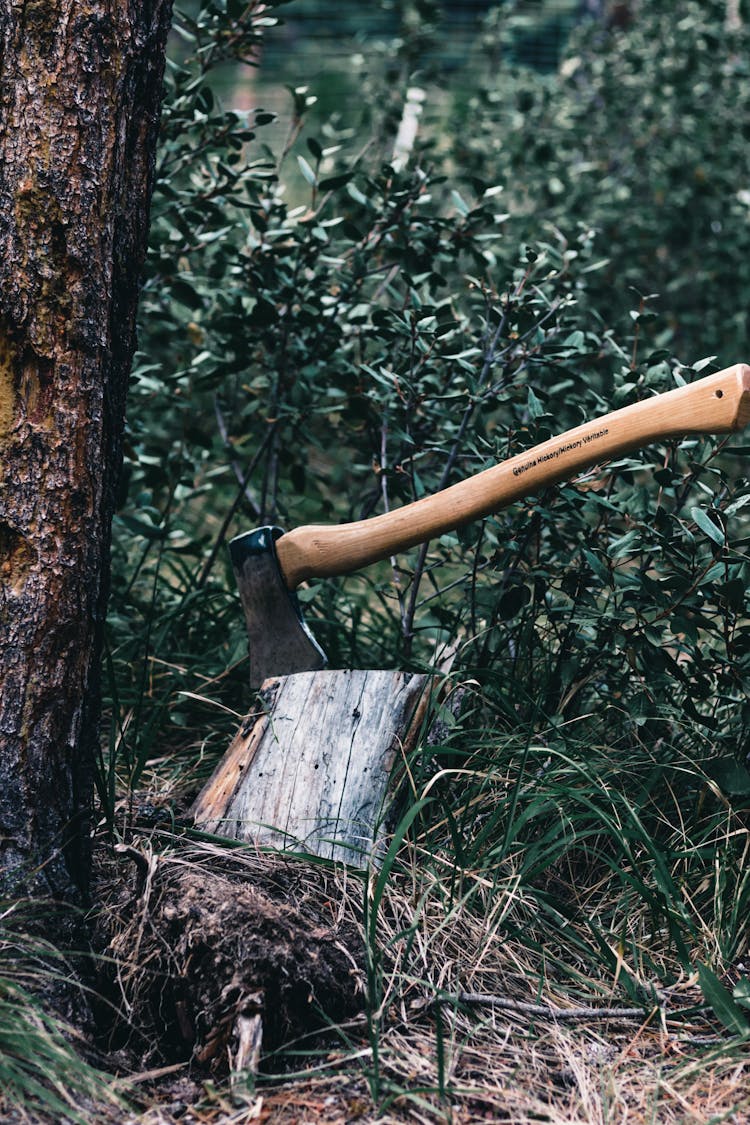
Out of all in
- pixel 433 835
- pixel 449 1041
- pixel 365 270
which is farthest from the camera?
pixel 365 270

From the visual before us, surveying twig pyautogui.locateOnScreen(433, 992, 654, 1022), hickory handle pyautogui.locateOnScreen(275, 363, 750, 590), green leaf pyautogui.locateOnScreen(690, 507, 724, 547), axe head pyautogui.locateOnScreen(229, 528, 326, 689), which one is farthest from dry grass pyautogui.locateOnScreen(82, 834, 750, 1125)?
green leaf pyautogui.locateOnScreen(690, 507, 724, 547)

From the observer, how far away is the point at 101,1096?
1.55 m

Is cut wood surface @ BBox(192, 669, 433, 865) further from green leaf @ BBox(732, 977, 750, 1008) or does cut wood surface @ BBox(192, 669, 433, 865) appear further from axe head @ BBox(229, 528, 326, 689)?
green leaf @ BBox(732, 977, 750, 1008)

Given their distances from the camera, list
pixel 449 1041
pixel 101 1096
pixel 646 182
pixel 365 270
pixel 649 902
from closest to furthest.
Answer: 1. pixel 101 1096
2. pixel 449 1041
3. pixel 649 902
4. pixel 365 270
5. pixel 646 182

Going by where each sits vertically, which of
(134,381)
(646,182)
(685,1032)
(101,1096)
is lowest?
(685,1032)

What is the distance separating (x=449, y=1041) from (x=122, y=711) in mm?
1228

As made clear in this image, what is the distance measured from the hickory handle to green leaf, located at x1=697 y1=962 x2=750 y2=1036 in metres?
0.90

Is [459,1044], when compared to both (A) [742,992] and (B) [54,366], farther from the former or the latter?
(B) [54,366]

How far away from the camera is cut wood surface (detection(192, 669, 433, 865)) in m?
2.08

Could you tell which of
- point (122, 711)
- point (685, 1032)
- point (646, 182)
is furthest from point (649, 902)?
point (646, 182)

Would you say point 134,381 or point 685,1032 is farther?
point 134,381

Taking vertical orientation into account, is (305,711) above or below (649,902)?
above

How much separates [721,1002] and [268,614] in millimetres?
1119

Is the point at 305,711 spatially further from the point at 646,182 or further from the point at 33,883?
the point at 646,182
